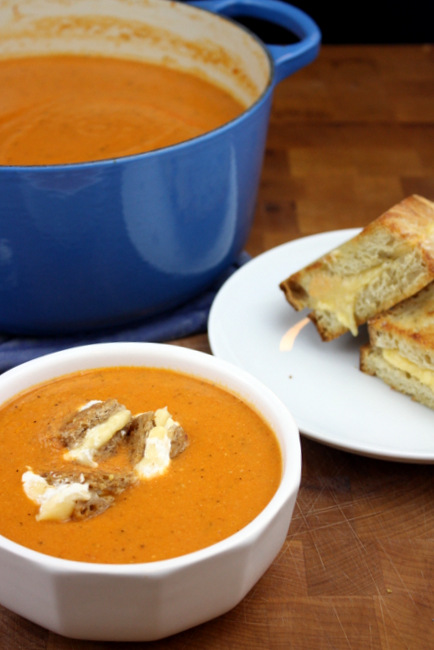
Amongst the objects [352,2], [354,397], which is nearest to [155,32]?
[354,397]

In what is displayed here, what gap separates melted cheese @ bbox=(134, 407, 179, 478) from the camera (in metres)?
1.29

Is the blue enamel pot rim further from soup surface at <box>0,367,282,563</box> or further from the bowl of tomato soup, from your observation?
soup surface at <box>0,367,282,563</box>

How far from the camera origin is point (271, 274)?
212cm

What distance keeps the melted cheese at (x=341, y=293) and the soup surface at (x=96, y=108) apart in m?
0.53

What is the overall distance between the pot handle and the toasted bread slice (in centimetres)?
50

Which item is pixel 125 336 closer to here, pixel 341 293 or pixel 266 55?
pixel 341 293

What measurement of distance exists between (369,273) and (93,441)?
0.85 metres

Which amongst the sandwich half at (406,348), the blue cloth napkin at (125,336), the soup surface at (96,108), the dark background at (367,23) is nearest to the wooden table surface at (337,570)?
the blue cloth napkin at (125,336)

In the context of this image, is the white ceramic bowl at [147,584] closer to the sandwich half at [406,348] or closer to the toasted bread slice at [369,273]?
the sandwich half at [406,348]

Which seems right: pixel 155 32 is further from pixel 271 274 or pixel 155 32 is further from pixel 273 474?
pixel 273 474

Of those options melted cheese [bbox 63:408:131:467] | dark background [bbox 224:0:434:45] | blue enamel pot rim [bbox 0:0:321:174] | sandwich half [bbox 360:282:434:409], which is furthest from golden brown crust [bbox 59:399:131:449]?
dark background [bbox 224:0:434:45]

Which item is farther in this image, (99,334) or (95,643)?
(99,334)

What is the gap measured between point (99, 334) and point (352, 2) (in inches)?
92.8

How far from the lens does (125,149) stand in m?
1.99
